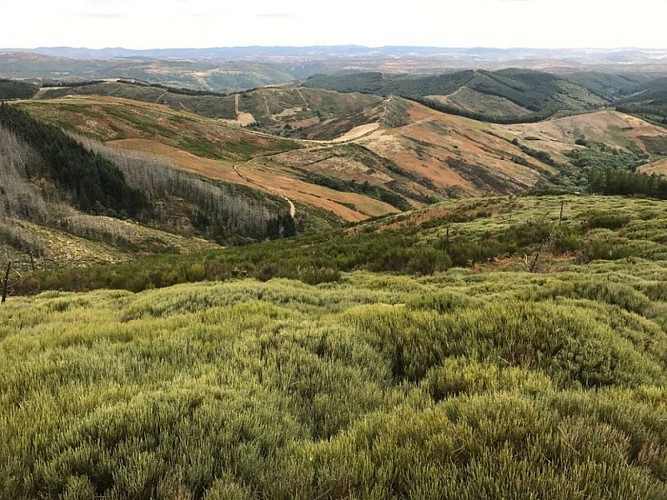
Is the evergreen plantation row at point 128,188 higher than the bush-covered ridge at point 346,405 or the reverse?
the reverse

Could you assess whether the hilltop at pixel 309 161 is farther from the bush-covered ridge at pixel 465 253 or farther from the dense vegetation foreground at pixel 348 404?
the dense vegetation foreground at pixel 348 404

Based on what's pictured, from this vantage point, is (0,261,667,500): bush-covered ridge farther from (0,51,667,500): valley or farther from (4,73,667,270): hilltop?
(4,73,667,270): hilltop

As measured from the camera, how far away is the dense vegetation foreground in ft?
10.5

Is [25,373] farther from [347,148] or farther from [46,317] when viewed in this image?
[347,148]

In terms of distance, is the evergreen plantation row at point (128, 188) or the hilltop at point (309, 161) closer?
the evergreen plantation row at point (128, 188)

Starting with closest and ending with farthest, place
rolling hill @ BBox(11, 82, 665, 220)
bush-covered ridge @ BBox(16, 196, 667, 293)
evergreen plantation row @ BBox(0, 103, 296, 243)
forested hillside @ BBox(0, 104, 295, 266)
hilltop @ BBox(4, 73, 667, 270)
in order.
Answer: bush-covered ridge @ BBox(16, 196, 667, 293) < forested hillside @ BBox(0, 104, 295, 266) < evergreen plantation row @ BBox(0, 103, 296, 243) < hilltop @ BBox(4, 73, 667, 270) < rolling hill @ BBox(11, 82, 665, 220)

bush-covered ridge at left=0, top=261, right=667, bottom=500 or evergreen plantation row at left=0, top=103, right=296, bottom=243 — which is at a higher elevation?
bush-covered ridge at left=0, top=261, right=667, bottom=500

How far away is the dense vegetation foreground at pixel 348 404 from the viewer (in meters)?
3.21

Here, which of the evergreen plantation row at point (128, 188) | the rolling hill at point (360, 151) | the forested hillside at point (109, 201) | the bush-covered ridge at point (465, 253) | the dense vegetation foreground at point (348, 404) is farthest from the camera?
the rolling hill at point (360, 151)

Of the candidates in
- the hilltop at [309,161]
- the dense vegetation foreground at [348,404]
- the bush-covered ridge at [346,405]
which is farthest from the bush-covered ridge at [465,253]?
the hilltop at [309,161]

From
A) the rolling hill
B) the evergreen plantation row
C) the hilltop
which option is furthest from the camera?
the rolling hill

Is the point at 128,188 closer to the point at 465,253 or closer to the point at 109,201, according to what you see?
the point at 109,201

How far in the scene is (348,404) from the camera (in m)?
4.73

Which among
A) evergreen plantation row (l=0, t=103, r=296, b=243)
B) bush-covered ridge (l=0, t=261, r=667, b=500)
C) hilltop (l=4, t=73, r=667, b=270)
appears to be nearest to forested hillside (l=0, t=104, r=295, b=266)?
evergreen plantation row (l=0, t=103, r=296, b=243)
